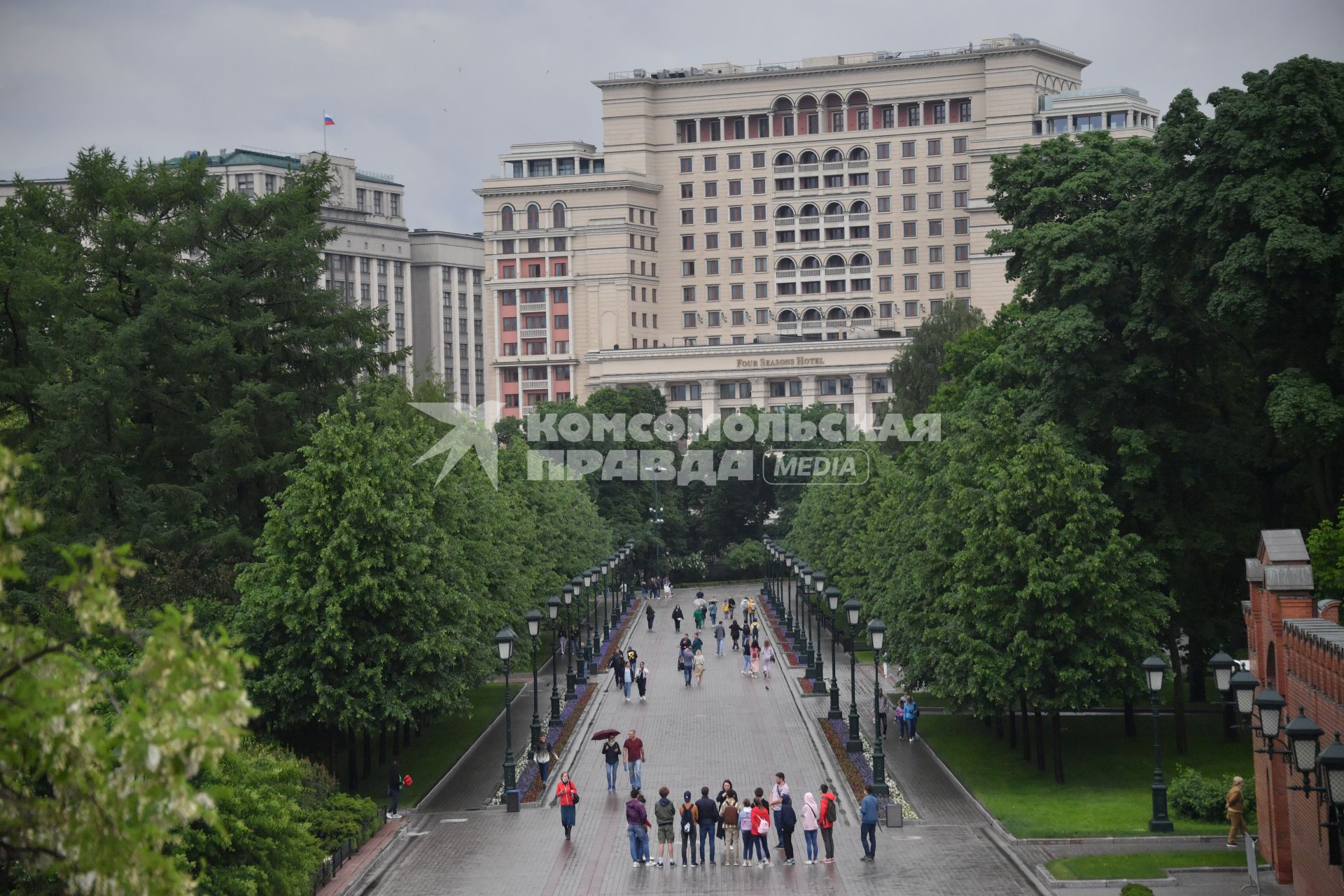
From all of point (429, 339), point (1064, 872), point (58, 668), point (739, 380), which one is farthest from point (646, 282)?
point (58, 668)

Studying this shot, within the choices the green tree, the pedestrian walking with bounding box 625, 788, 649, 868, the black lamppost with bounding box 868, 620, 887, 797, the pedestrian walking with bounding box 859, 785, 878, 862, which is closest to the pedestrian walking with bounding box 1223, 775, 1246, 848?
the pedestrian walking with bounding box 859, 785, 878, 862

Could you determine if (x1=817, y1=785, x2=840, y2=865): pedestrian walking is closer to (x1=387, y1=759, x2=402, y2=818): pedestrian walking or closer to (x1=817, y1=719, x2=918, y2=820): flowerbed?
(x1=817, y1=719, x2=918, y2=820): flowerbed

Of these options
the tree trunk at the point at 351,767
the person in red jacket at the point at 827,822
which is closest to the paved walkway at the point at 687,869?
the person in red jacket at the point at 827,822

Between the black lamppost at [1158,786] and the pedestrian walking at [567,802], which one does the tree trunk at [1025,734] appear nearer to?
the black lamppost at [1158,786]

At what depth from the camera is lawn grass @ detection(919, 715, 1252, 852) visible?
99.6ft

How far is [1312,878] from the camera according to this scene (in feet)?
72.4

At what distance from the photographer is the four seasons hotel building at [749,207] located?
144750 millimetres

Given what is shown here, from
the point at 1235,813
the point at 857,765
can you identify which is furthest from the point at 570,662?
the point at 1235,813

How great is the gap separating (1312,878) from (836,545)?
142 feet

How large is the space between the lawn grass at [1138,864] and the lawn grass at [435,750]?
1487 centimetres

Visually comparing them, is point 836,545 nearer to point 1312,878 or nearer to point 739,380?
point 1312,878

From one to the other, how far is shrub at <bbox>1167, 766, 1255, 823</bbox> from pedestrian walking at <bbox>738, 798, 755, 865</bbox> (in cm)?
910

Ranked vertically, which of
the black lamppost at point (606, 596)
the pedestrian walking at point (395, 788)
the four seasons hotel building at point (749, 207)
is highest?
the four seasons hotel building at point (749, 207)

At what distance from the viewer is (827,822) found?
2756cm
